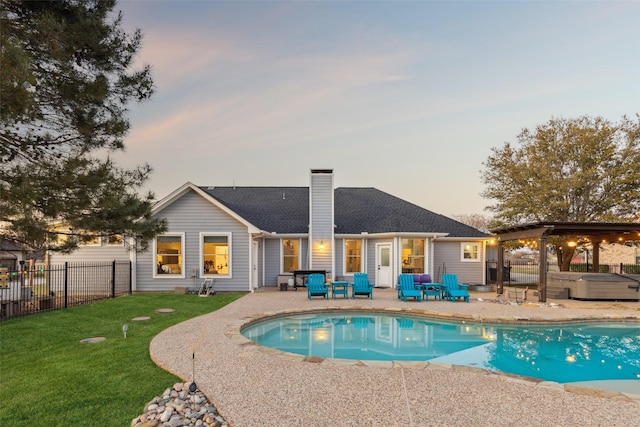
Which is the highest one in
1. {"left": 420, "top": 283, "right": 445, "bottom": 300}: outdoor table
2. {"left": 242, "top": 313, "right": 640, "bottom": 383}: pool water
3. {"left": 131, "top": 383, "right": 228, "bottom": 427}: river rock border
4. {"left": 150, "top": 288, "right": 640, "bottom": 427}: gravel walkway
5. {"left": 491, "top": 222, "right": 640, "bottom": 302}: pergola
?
{"left": 491, "top": 222, "right": 640, "bottom": 302}: pergola

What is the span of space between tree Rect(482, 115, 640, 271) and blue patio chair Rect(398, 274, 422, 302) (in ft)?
32.3

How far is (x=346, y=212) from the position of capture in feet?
62.7

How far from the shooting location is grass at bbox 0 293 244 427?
3.90 m

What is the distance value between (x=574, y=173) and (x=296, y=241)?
15.4 m

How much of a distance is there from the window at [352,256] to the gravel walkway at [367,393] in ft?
35.5

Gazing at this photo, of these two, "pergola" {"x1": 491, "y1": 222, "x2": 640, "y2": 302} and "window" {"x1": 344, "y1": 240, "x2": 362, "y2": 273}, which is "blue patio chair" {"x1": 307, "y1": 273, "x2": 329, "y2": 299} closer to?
"window" {"x1": 344, "y1": 240, "x2": 362, "y2": 273}

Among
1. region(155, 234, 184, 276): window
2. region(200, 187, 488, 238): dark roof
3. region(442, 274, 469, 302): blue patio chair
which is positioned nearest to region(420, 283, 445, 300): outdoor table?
region(442, 274, 469, 302): blue patio chair

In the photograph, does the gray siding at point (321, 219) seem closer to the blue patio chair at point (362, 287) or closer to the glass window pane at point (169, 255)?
the blue patio chair at point (362, 287)

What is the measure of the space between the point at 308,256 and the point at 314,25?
10.4 metres

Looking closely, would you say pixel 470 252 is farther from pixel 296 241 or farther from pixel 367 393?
pixel 367 393

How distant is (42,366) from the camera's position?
5516 millimetres

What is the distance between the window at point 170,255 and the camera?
14.9 m

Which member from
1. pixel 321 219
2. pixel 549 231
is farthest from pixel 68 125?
pixel 549 231

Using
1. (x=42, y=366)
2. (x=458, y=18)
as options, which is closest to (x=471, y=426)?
(x=42, y=366)
